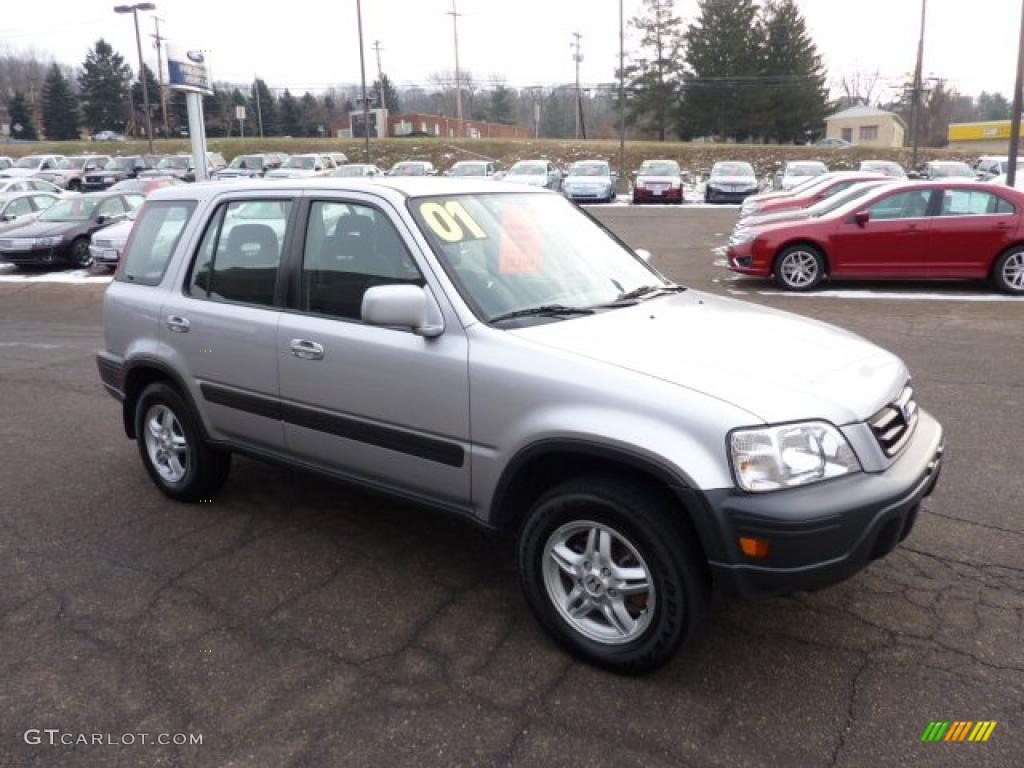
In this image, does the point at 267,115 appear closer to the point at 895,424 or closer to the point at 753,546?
the point at 895,424

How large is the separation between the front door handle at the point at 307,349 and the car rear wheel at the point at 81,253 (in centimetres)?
1492

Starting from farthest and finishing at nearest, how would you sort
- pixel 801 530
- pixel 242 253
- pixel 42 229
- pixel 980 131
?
1. pixel 980 131
2. pixel 42 229
3. pixel 242 253
4. pixel 801 530

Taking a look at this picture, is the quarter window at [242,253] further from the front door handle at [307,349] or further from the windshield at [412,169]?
the windshield at [412,169]

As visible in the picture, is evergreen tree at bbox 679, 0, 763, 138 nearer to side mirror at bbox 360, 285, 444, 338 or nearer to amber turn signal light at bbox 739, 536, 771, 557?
side mirror at bbox 360, 285, 444, 338

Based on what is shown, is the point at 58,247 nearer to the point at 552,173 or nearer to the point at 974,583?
the point at 974,583

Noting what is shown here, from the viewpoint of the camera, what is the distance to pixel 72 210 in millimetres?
17344

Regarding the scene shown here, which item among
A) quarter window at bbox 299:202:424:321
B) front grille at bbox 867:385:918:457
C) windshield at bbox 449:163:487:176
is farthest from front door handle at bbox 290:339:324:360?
windshield at bbox 449:163:487:176

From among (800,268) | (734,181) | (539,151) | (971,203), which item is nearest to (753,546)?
(800,268)

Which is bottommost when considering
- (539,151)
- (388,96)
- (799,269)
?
(799,269)

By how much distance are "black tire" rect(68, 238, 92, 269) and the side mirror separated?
1556 centimetres

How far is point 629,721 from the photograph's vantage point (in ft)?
9.14

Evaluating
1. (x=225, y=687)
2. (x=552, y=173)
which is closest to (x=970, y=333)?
(x=225, y=687)

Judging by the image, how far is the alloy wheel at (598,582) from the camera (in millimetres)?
2949

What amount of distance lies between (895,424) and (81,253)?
676 inches
